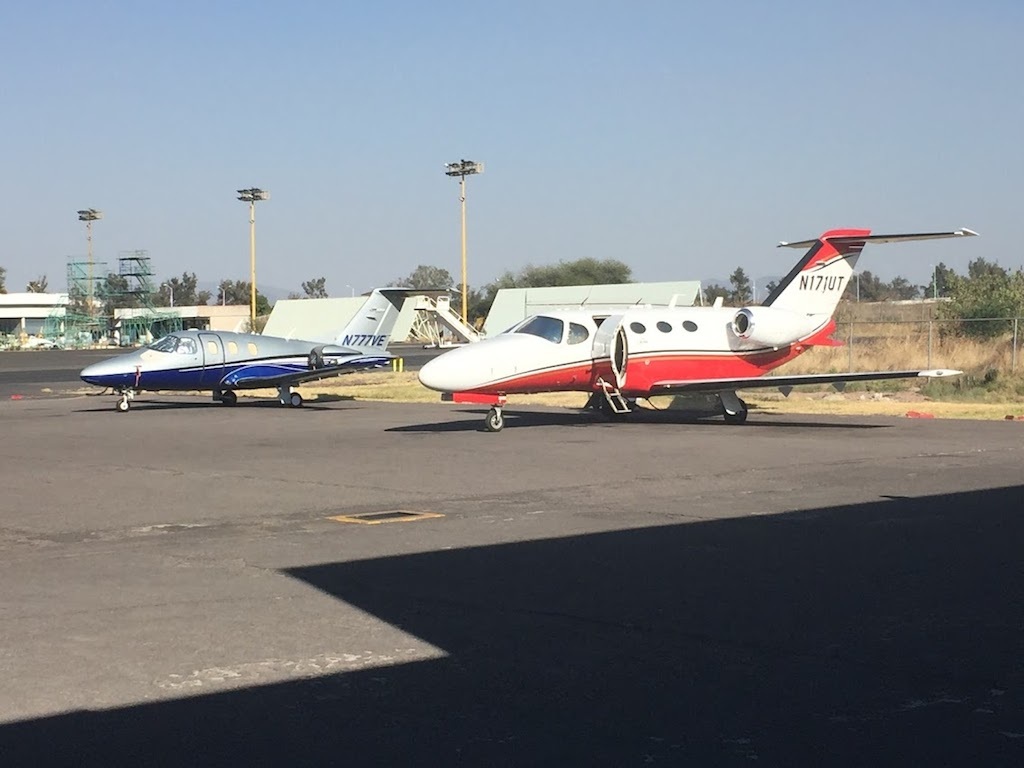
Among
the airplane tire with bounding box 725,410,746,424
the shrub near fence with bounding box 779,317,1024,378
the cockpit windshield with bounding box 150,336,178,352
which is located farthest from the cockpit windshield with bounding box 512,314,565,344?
the shrub near fence with bounding box 779,317,1024,378

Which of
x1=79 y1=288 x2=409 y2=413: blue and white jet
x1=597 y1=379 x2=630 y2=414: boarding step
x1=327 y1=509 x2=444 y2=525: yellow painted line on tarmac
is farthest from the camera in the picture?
x1=79 y1=288 x2=409 y2=413: blue and white jet

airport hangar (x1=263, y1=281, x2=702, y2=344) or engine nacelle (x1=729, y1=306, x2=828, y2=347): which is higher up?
airport hangar (x1=263, y1=281, x2=702, y2=344)

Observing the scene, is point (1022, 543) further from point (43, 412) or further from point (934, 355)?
point (934, 355)

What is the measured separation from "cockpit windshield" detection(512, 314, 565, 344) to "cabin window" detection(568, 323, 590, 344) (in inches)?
7.8

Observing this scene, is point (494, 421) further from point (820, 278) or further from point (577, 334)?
point (820, 278)

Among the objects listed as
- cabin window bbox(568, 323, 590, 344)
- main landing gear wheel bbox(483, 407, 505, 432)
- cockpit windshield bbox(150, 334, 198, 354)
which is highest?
cabin window bbox(568, 323, 590, 344)

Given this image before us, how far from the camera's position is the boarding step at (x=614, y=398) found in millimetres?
24422

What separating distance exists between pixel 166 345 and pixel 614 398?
13.7 m

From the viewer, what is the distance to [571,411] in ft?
98.0

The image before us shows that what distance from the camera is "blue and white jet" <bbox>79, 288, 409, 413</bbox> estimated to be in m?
32.5

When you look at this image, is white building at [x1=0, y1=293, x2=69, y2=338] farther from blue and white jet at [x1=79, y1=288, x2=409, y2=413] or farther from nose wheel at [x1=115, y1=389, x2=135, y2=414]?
blue and white jet at [x1=79, y1=288, x2=409, y2=413]

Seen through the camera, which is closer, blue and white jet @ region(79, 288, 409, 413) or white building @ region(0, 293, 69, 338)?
blue and white jet @ region(79, 288, 409, 413)

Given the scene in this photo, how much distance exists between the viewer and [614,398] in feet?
81.0

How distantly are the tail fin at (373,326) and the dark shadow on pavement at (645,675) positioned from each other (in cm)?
2538
